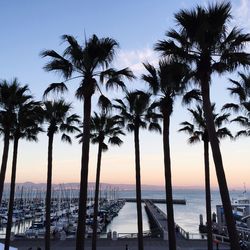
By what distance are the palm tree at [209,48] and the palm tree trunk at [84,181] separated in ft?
12.5

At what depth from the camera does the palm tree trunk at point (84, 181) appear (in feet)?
41.2

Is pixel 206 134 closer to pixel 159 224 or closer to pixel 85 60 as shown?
pixel 85 60

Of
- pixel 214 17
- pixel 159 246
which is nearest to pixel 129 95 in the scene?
pixel 214 17

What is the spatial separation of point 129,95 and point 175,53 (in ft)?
27.7

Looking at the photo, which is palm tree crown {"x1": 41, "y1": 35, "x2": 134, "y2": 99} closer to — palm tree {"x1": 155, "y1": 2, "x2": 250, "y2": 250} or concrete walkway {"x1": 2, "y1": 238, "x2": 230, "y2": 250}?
palm tree {"x1": 155, "y1": 2, "x2": 250, "y2": 250}

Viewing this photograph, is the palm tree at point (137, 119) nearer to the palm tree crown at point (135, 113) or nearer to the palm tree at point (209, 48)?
the palm tree crown at point (135, 113)

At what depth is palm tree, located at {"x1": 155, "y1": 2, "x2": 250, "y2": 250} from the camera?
1202cm

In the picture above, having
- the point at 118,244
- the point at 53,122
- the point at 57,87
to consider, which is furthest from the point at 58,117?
the point at 118,244

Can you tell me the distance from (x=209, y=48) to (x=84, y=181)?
22.5ft

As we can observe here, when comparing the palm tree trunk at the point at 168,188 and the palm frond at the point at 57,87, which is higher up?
the palm frond at the point at 57,87

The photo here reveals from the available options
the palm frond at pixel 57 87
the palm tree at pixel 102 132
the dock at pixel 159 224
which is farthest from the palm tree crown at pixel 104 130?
the dock at pixel 159 224

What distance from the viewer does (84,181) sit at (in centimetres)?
1328

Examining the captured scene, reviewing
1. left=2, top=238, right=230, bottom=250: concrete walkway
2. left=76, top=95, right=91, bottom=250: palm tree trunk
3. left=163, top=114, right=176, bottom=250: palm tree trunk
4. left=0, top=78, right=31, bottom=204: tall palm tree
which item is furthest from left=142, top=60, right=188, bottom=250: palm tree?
left=2, top=238, right=230, bottom=250: concrete walkway

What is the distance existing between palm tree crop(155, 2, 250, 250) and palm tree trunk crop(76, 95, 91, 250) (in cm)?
382
